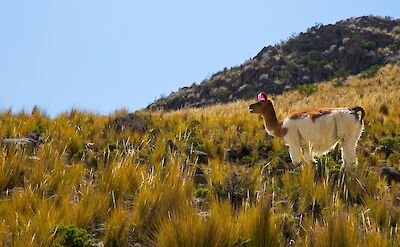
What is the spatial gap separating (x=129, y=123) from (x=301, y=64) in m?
35.6

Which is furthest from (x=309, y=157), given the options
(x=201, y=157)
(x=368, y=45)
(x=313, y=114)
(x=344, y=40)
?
(x=344, y=40)

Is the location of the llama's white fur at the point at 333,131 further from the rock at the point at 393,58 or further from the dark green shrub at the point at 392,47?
the dark green shrub at the point at 392,47

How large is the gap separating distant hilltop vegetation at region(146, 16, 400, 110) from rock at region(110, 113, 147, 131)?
2699 cm

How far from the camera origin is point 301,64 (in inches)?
1695

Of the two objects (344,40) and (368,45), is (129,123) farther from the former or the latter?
(344,40)

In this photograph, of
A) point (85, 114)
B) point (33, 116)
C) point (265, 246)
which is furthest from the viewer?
point (85, 114)

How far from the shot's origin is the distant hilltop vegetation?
40.1 meters

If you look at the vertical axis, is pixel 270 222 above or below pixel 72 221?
below

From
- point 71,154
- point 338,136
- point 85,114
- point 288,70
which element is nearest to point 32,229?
point 71,154

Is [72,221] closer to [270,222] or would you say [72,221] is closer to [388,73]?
[270,222]

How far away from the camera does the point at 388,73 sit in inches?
1297

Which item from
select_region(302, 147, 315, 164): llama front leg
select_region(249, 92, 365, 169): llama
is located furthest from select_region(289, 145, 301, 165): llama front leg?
select_region(302, 147, 315, 164): llama front leg

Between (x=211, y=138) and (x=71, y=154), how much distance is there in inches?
A: 118

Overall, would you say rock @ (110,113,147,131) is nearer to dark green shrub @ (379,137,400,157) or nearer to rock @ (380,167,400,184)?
dark green shrub @ (379,137,400,157)
